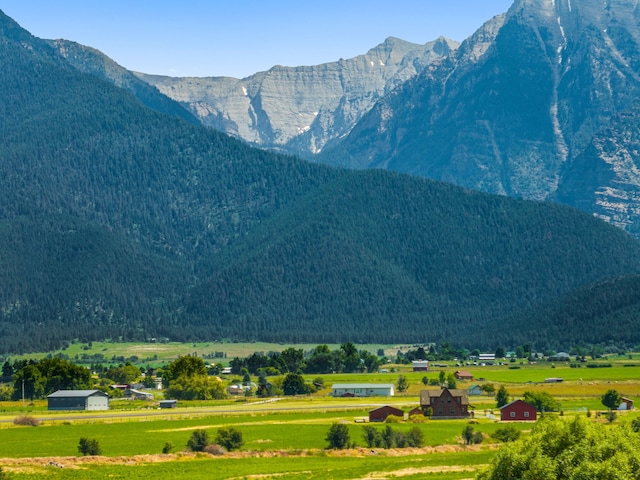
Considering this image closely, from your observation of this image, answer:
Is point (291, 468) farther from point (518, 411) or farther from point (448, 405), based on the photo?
point (448, 405)

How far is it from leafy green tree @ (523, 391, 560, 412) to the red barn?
6161 mm

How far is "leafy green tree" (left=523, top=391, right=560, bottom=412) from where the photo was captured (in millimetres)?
177125

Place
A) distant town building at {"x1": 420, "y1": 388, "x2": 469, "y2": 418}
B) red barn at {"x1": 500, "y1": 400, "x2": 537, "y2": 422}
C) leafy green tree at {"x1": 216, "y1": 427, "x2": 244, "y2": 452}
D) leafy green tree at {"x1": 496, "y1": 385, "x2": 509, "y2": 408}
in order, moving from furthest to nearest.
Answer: leafy green tree at {"x1": 496, "y1": 385, "x2": 509, "y2": 408}, distant town building at {"x1": 420, "y1": 388, "x2": 469, "y2": 418}, red barn at {"x1": 500, "y1": 400, "x2": 537, "y2": 422}, leafy green tree at {"x1": 216, "y1": 427, "x2": 244, "y2": 452}

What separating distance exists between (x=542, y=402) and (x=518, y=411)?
8677mm

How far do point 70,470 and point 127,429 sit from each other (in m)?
44.2

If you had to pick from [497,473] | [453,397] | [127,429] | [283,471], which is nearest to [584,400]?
[453,397]

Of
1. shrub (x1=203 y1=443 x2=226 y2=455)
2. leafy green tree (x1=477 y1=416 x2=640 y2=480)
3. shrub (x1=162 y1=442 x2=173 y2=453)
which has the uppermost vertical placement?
leafy green tree (x1=477 y1=416 x2=640 y2=480)

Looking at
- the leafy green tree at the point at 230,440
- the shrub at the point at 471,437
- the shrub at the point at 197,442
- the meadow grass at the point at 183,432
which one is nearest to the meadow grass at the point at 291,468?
the shrub at the point at 197,442

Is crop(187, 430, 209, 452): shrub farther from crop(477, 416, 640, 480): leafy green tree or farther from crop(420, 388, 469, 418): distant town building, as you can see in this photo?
crop(420, 388, 469, 418): distant town building

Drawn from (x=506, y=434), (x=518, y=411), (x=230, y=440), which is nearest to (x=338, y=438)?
(x=230, y=440)

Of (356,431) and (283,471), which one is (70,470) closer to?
(283,471)

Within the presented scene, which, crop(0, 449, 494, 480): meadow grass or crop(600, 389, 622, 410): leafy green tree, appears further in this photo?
crop(600, 389, 622, 410): leafy green tree

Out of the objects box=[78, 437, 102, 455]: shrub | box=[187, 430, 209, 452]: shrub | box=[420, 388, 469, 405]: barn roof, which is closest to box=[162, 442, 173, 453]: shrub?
box=[187, 430, 209, 452]: shrub

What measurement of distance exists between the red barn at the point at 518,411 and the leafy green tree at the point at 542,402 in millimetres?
6161
